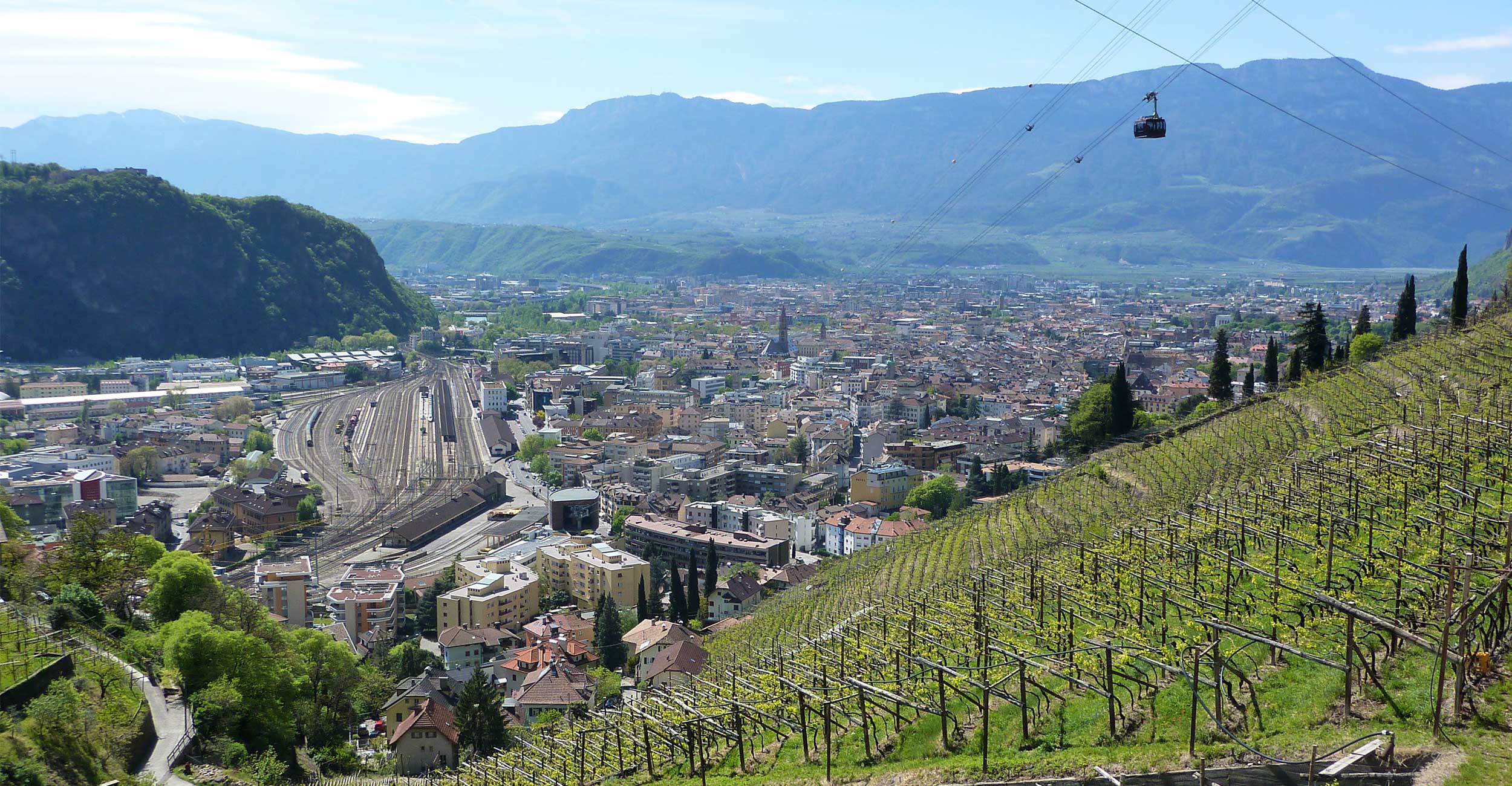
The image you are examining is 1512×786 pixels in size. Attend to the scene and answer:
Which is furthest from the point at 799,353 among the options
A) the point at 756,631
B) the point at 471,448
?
the point at 756,631

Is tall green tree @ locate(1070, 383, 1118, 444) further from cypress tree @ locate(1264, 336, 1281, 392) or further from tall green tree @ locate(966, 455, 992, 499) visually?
cypress tree @ locate(1264, 336, 1281, 392)

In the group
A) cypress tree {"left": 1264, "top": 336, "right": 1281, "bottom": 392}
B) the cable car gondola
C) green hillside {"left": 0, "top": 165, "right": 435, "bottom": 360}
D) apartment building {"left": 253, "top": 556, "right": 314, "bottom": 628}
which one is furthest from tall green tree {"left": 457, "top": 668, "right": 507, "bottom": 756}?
Answer: green hillside {"left": 0, "top": 165, "right": 435, "bottom": 360}

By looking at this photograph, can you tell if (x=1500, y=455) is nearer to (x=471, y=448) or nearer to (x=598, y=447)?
(x=598, y=447)

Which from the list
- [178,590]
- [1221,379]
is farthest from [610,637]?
[1221,379]

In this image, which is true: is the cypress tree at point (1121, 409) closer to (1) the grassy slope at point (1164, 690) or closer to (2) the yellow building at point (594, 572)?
(1) the grassy slope at point (1164, 690)

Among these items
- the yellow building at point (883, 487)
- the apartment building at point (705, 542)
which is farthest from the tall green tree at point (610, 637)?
the yellow building at point (883, 487)

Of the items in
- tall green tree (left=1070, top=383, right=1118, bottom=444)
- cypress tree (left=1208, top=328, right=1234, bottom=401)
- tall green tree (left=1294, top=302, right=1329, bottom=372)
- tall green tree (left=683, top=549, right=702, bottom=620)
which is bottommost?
tall green tree (left=683, top=549, right=702, bottom=620)
